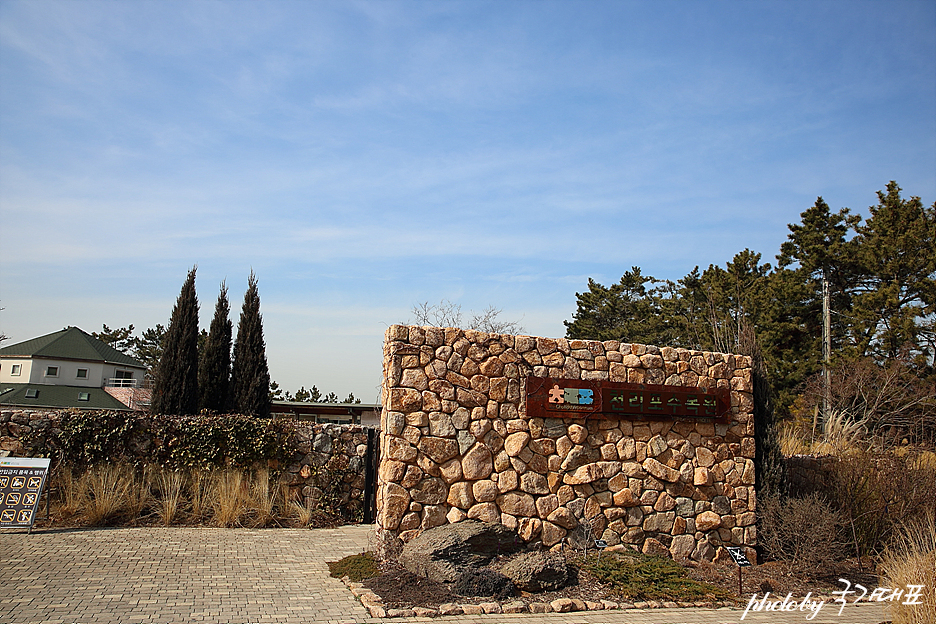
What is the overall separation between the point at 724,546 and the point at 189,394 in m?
13.6

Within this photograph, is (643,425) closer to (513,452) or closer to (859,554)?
(513,452)

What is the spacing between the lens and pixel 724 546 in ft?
29.7

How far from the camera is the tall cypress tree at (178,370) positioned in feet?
55.9

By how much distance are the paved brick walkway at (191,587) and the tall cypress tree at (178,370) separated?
815cm

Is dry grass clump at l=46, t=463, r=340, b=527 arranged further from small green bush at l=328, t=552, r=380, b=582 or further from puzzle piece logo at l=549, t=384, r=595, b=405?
puzzle piece logo at l=549, t=384, r=595, b=405

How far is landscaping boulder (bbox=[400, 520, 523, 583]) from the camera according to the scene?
7.13m

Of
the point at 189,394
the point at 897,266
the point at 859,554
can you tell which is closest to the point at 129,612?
the point at 859,554

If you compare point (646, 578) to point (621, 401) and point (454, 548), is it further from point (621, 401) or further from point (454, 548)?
point (454, 548)

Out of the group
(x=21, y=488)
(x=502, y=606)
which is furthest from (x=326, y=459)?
(x=502, y=606)

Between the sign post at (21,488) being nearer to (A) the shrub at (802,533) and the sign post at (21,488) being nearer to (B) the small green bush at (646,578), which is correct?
(B) the small green bush at (646,578)

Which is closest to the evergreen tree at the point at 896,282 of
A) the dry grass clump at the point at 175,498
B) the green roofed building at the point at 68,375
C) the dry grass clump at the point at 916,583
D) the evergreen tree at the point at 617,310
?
the evergreen tree at the point at 617,310

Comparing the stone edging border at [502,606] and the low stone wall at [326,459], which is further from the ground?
the low stone wall at [326,459]

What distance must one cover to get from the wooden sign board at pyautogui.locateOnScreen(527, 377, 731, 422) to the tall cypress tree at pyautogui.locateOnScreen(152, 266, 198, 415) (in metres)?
11.8

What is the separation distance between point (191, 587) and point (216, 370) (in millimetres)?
12469
